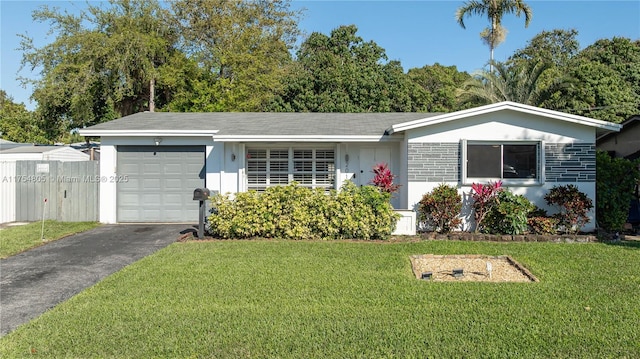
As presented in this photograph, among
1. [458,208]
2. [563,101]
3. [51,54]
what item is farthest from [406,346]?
[51,54]

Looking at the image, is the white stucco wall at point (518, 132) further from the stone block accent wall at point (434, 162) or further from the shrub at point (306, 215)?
the shrub at point (306, 215)

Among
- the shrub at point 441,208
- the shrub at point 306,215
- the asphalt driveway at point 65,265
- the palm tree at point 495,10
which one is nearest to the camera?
the asphalt driveway at point 65,265

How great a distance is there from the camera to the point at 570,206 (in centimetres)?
921

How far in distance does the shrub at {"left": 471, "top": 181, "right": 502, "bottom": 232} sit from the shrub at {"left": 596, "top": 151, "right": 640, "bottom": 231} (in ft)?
8.05

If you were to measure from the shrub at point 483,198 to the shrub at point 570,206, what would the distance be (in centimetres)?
128

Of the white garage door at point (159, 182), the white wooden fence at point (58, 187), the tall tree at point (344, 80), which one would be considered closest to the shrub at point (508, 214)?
the white garage door at point (159, 182)

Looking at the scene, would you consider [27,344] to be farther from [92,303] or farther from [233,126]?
[233,126]

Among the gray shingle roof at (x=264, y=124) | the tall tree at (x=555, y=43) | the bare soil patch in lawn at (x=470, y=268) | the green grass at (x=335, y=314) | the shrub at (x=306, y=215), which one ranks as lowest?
the green grass at (x=335, y=314)

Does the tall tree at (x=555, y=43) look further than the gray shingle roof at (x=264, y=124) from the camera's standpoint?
Yes

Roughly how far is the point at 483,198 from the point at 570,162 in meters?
2.36

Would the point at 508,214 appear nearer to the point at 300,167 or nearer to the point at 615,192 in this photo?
the point at 615,192

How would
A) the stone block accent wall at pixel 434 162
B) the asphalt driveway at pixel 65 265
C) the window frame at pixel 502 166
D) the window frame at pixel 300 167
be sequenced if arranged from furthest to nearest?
1. the window frame at pixel 300 167
2. the stone block accent wall at pixel 434 162
3. the window frame at pixel 502 166
4. the asphalt driveway at pixel 65 265

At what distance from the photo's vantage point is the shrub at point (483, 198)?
937 centimetres

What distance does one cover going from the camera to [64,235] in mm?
9578
